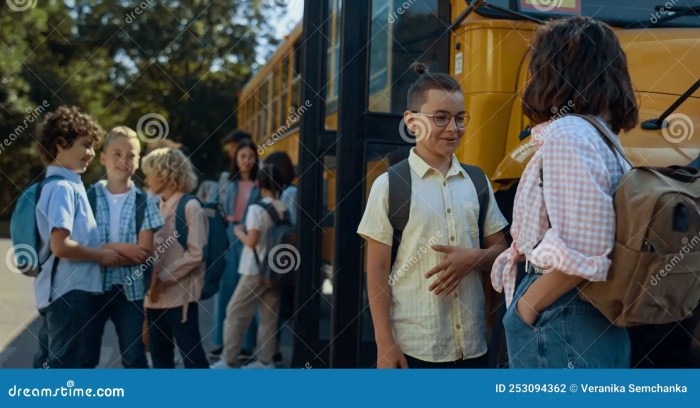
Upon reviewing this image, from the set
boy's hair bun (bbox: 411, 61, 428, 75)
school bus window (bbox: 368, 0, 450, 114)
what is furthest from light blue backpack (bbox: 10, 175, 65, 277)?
boy's hair bun (bbox: 411, 61, 428, 75)

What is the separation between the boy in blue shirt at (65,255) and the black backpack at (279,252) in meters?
1.61

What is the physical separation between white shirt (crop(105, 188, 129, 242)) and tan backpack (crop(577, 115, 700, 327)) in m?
2.47

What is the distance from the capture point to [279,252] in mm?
5305

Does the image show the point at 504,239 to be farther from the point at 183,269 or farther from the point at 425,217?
the point at 183,269

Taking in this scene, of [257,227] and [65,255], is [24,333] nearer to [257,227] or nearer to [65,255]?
[257,227]

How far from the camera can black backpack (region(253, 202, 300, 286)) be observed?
5.33 meters

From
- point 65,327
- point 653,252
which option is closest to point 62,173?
point 65,327

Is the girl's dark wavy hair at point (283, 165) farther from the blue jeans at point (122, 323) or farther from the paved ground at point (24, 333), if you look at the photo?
the blue jeans at point (122, 323)

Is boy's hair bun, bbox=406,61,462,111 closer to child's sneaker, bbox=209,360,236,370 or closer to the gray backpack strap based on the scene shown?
the gray backpack strap

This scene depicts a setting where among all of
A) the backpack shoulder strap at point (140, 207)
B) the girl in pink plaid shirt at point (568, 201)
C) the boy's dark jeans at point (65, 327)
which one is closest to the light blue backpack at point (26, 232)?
the boy's dark jeans at point (65, 327)

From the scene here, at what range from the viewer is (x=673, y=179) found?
204 centimetres

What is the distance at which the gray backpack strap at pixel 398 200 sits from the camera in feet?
8.95
